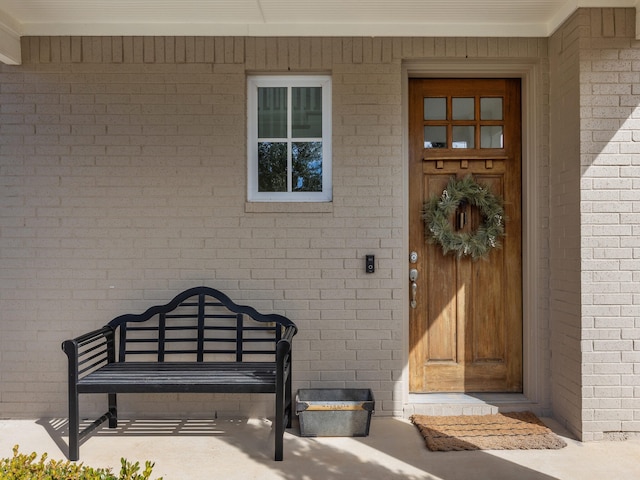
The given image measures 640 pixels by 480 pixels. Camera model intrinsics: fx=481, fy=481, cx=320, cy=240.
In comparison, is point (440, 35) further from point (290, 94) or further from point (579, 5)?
point (290, 94)

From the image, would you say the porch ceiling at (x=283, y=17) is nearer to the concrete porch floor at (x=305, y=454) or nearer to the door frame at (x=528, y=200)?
the door frame at (x=528, y=200)

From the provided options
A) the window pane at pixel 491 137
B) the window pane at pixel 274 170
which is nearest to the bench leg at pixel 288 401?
the window pane at pixel 274 170

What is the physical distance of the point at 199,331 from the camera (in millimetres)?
3682

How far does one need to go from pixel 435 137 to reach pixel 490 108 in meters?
0.52

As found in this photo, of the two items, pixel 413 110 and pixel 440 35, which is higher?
pixel 440 35

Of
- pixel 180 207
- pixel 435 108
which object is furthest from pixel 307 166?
pixel 435 108

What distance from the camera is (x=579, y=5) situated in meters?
3.37

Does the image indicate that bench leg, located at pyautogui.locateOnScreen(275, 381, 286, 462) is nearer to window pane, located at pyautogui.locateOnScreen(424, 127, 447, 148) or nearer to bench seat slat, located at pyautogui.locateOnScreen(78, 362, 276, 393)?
bench seat slat, located at pyautogui.locateOnScreen(78, 362, 276, 393)

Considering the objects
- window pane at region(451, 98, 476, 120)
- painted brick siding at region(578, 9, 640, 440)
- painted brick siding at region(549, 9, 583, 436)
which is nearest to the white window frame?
window pane at region(451, 98, 476, 120)

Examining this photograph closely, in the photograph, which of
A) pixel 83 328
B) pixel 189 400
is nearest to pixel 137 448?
pixel 189 400

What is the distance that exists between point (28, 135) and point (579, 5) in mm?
4220

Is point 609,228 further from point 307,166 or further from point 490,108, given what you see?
point 307,166

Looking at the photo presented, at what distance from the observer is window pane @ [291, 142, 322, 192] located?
Result: 12.9 feet

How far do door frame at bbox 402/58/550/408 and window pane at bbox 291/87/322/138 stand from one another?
2.28 feet
